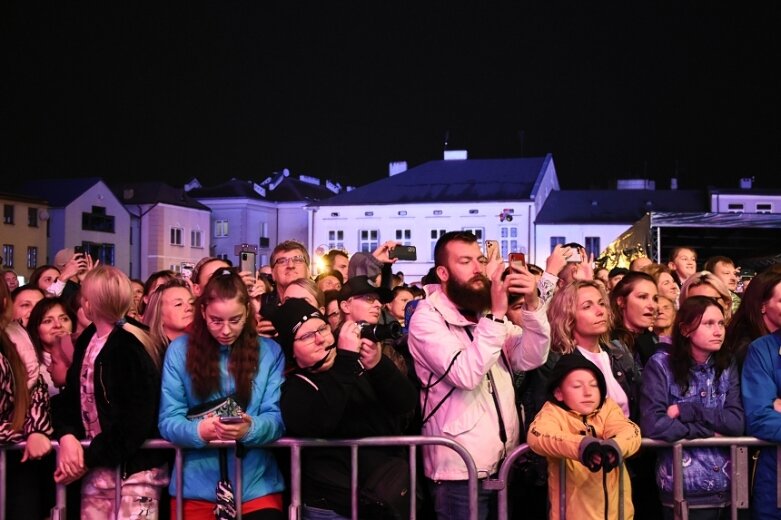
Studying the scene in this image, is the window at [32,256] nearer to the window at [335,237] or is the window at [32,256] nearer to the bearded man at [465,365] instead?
the window at [335,237]

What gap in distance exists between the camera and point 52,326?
250 inches

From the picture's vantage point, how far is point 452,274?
4.91 meters

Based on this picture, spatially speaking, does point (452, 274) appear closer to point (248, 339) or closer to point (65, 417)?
point (248, 339)

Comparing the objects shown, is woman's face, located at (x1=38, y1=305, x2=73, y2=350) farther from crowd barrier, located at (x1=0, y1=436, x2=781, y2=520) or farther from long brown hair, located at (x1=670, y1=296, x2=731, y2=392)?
long brown hair, located at (x1=670, y1=296, x2=731, y2=392)

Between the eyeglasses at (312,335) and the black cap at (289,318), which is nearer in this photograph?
the eyeglasses at (312,335)

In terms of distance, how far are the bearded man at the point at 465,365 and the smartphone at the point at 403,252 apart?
5.21ft

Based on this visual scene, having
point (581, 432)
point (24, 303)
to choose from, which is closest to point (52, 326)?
point (24, 303)

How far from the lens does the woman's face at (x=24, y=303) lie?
23.7 ft

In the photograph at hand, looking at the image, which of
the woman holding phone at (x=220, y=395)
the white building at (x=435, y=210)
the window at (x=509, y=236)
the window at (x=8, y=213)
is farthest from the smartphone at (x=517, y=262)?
the window at (x=8, y=213)

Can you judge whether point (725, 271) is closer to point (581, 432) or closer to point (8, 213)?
point (581, 432)

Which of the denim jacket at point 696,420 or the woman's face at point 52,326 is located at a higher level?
the woman's face at point 52,326

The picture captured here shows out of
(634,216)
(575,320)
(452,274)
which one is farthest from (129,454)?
(634,216)

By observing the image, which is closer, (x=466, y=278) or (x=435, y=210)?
(x=466, y=278)

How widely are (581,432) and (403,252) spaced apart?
2.43m
